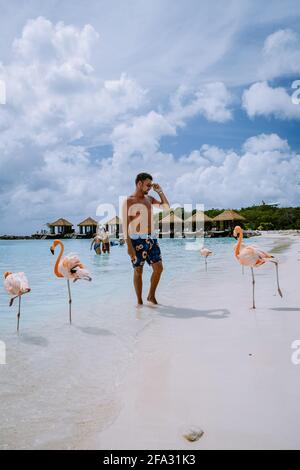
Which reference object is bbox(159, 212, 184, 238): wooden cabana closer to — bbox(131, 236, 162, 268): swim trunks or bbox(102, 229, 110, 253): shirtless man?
bbox(102, 229, 110, 253): shirtless man

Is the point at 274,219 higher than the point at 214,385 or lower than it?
higher

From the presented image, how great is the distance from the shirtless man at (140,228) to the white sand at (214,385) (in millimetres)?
1253

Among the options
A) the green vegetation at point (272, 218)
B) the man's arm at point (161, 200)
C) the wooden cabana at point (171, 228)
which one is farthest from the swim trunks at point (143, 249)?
the green vegetation at point (272, 218)

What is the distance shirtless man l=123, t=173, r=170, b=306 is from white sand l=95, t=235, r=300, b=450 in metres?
1.25

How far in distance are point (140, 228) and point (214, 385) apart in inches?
139

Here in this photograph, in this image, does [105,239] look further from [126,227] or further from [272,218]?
[272,218]

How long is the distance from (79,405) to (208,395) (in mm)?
927

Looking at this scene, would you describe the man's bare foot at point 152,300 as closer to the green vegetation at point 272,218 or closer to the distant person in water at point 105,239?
the distant person in water at point 105,239

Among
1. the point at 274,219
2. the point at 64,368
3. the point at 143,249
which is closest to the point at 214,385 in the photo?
the point at 64,368

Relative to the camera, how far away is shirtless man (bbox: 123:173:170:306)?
611 cm

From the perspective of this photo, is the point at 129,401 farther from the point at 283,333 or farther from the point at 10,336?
the point at 10,336

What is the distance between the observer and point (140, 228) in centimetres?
610

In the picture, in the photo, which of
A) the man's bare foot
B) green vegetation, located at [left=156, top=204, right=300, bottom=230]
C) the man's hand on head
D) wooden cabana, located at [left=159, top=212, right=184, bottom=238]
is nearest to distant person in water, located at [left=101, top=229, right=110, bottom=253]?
the man's bare foot

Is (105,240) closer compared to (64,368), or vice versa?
(64,368)
